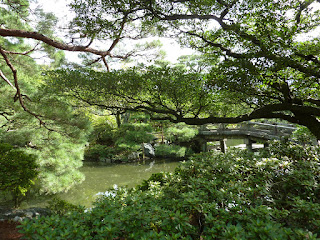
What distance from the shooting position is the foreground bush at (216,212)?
1461 millimetres

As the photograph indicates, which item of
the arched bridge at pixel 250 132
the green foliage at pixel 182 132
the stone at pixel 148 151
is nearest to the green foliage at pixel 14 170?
the arched bridge at pixel 250 132

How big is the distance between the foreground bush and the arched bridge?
5265mm

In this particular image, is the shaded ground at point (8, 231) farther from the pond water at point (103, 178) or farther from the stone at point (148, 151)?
the stone at point (148, 151)

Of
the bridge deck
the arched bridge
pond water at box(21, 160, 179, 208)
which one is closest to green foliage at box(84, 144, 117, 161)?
pond water at box(21, 160, 179, 208)

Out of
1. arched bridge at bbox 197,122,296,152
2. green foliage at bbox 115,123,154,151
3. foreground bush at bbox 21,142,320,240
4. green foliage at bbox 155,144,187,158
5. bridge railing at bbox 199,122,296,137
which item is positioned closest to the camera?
foreground bush at bbox 21,142,320,240

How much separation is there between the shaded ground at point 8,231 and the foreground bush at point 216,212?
1.76 m

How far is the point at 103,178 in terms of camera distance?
920 cm

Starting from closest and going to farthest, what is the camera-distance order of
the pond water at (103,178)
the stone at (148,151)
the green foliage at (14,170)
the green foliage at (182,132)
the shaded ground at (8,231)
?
the shaded ground at (8,231)
the green foliage at (14,170)
the pond water at (103,178)
the green foliage at (182,132)
the stone at (148,151)

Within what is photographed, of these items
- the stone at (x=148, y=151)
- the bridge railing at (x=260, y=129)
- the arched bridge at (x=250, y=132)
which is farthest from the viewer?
the stone at (x=148, y=151)

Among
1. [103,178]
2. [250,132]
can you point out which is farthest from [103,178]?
[250,132]

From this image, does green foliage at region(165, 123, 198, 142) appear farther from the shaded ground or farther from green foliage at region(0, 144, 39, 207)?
the shaded ground

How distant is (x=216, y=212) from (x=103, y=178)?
8333 millimetres

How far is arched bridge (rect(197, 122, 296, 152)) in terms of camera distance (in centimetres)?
763

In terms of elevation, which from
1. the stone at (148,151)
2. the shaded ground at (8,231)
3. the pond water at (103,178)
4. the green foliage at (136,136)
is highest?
the green foliage at (136,136)
